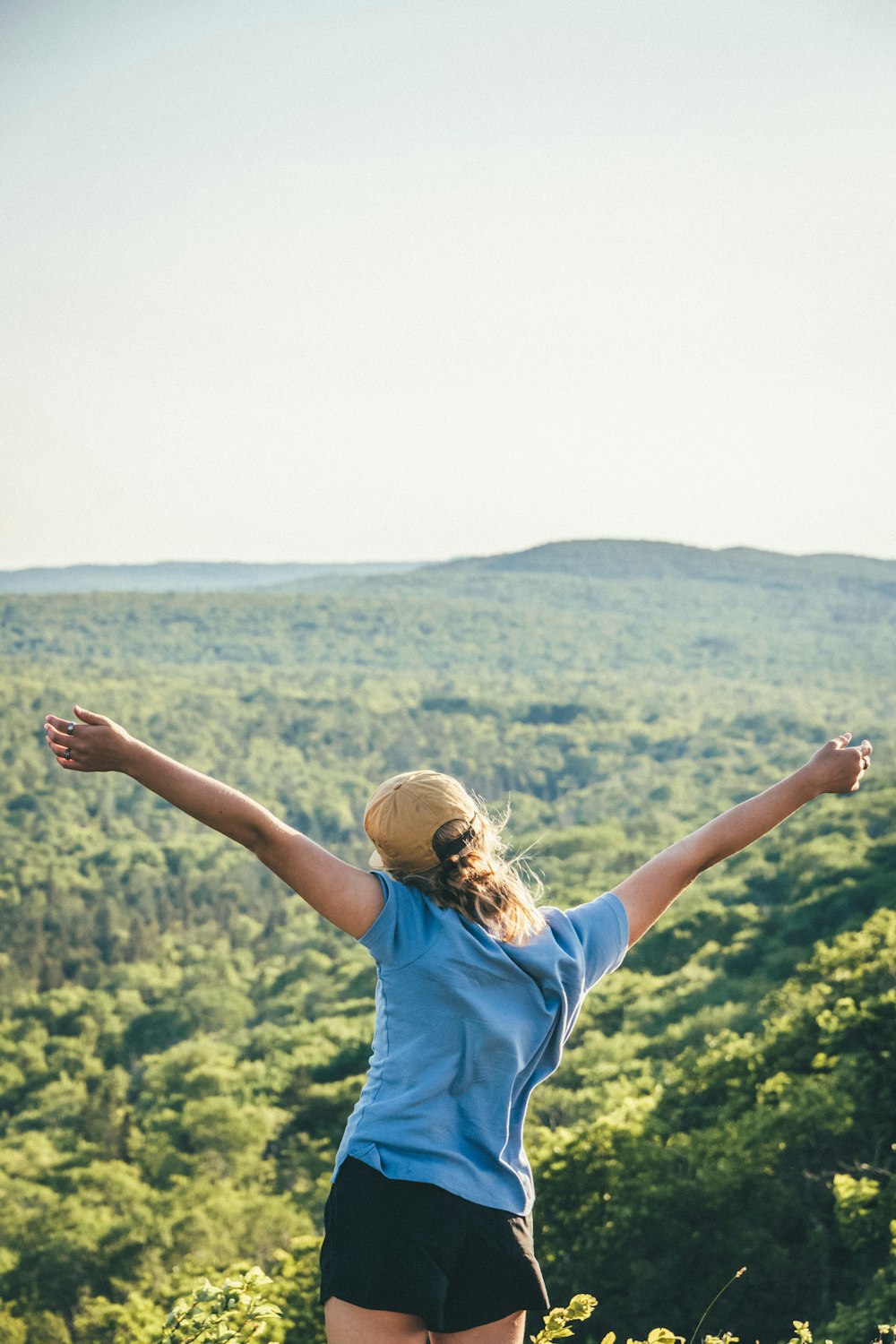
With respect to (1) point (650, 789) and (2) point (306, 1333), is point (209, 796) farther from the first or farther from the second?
(1) point (650, 789)

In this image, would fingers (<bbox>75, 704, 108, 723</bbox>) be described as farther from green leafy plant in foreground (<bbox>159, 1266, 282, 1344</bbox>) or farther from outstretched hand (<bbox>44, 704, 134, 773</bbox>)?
green leafy plant in foreground (<bbox>159, 1266, 282, 1344</bbox>)

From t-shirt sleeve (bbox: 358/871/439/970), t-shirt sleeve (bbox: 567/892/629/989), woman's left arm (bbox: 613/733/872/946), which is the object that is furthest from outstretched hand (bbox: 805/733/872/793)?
t-shirt sleeve (bbox: 358/871/439/970)

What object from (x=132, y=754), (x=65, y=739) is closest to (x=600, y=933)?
(x=132, y=754)

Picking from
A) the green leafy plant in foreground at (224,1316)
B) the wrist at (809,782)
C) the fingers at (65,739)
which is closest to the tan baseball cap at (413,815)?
the fingers at (65,739)

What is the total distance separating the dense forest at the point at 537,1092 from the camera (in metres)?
12.3

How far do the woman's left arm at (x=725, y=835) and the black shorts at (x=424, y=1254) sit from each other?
0.69m

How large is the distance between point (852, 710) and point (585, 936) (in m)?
205

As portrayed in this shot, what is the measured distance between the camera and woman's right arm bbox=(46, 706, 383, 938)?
6.92ft

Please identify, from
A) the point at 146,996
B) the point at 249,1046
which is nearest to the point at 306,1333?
the point at 249,1046

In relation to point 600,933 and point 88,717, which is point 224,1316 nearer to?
point 600,933

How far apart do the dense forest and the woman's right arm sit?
64 centimetres

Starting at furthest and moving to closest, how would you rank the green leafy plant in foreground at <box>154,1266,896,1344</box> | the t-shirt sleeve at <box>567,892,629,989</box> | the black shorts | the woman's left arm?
1. the green leafy plant in foreground at <box>154,1266,896,1344</box>
2. the woman's left arm
3. the t-shirt sleeve at <box>567,892,629,989</box>
4. the black shorts

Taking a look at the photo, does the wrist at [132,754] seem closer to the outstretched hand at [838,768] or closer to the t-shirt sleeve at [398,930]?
the t-shirt sleeve at [398,930]

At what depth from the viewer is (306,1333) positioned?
1473 cm
